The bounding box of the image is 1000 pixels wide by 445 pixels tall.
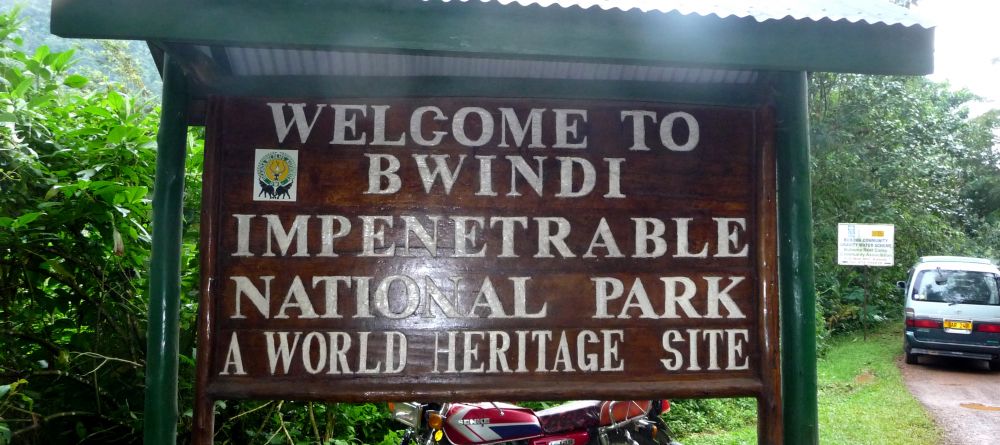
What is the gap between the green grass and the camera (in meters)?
7.64

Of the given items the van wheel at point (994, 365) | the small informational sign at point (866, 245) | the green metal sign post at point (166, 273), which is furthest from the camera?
the van wheel at point (994, 365)

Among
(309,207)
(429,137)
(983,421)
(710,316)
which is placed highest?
(429,137)

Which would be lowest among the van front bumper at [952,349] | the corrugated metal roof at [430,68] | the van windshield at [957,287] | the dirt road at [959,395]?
the dirt road at [959,395]

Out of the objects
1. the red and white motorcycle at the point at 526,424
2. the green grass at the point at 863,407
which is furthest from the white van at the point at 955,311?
the red and white motorcycle at the point at 526,424

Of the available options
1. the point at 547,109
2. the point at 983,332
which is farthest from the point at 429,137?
the point at 983,332

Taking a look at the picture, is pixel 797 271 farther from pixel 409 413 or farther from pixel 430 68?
pixel 409 413

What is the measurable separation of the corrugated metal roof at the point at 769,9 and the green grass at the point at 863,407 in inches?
225

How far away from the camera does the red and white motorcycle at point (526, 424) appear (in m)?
4.90

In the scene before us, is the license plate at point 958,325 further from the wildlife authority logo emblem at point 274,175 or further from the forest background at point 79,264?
the wildlife authority logo emblem at point 274,175

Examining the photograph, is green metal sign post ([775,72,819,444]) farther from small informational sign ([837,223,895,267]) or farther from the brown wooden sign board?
small informational sign ([837,223,895,267])

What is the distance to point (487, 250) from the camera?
→ 2.64 meters

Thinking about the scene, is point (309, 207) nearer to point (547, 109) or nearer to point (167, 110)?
point (167, 110)

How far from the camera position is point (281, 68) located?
2.77 m

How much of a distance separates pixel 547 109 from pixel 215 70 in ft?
4.03
